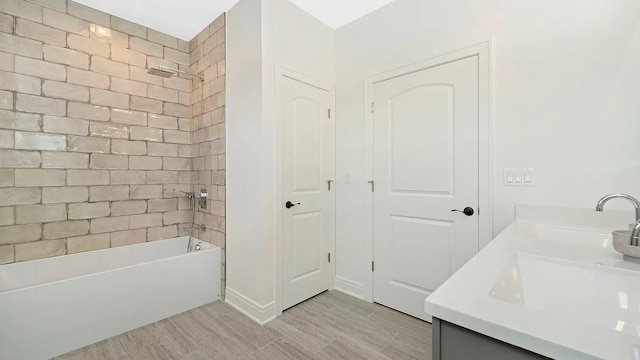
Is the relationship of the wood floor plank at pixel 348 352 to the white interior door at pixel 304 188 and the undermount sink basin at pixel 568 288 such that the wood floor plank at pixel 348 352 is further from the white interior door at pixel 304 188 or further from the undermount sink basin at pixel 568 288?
the undermount sink basin at pixel 568 288

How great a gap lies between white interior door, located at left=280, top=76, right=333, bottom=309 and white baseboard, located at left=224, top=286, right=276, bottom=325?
0.17 meters

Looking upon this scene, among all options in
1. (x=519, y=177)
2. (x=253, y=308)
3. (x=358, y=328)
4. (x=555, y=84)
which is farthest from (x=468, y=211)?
(x=253, y=308)

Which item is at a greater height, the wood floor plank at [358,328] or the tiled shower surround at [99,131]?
the tiled shower surround at [99,131]

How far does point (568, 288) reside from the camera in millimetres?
935

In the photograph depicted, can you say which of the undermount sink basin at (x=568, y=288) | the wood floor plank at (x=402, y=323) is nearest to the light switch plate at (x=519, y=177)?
the undermount sink basin at (x=568, y=288)

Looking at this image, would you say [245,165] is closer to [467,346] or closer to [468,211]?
[468,211]

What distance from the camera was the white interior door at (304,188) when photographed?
241cm

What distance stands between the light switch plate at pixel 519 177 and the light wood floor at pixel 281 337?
1246 millimetres

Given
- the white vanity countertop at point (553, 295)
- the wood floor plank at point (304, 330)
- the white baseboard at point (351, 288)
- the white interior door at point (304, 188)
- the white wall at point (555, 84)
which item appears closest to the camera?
the white vanity countertop at point (553, 295)

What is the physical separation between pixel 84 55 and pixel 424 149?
3212mm

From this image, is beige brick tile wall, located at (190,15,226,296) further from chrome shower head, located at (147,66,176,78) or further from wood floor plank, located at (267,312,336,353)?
wood floor plank, located at (267,312,336,353)

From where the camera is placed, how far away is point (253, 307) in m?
2.26

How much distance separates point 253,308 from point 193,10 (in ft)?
9.27

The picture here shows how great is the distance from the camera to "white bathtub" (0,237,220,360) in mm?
1737
